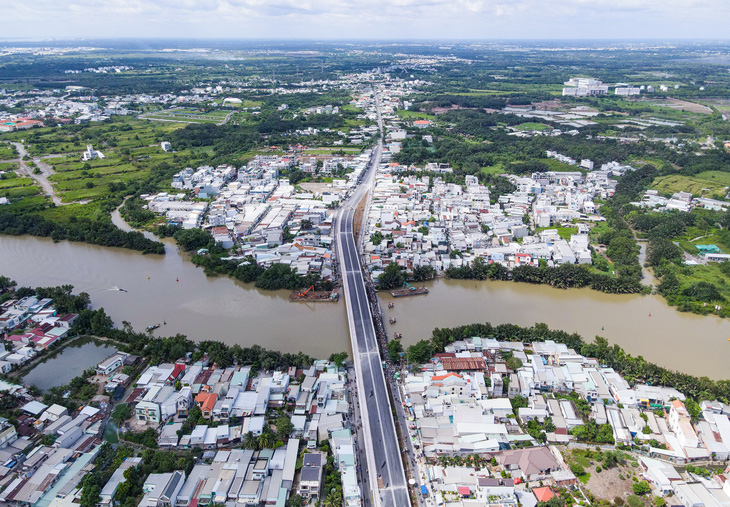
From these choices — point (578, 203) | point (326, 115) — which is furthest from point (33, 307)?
point (326, 115)

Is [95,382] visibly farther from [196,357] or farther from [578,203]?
[578,203]

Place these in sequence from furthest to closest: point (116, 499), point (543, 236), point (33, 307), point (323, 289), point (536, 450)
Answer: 1. point (543, 236)
2. point (323, 289)
3. point (33, 307)
4. point (536, 450)
5. point (116, 499)

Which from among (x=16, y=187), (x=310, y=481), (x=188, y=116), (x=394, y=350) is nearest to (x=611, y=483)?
(x=394, y=350)

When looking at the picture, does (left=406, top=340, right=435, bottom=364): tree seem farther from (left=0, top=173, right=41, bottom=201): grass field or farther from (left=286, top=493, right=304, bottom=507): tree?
(left=0, top=173, right=41, bottom=201): grass field

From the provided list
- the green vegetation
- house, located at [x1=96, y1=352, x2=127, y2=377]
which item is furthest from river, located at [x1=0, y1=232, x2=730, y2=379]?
house, located at [x1=96, y1=352, x2=127, y2=377]

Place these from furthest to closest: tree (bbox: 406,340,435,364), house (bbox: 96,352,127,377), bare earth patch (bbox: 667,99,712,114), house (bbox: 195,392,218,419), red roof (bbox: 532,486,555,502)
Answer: bare earth patch (bbox: 667,99,712,114)
tree (bbox: 406,340,435,364)
house (bbox: 96,352,127,377)
house (bbox: 195,392,218,419)
red roof (bbox: 532,486,555,502)

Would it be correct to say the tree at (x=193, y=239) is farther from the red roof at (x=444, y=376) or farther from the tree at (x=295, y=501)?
the tree at (x=295, y=501)
